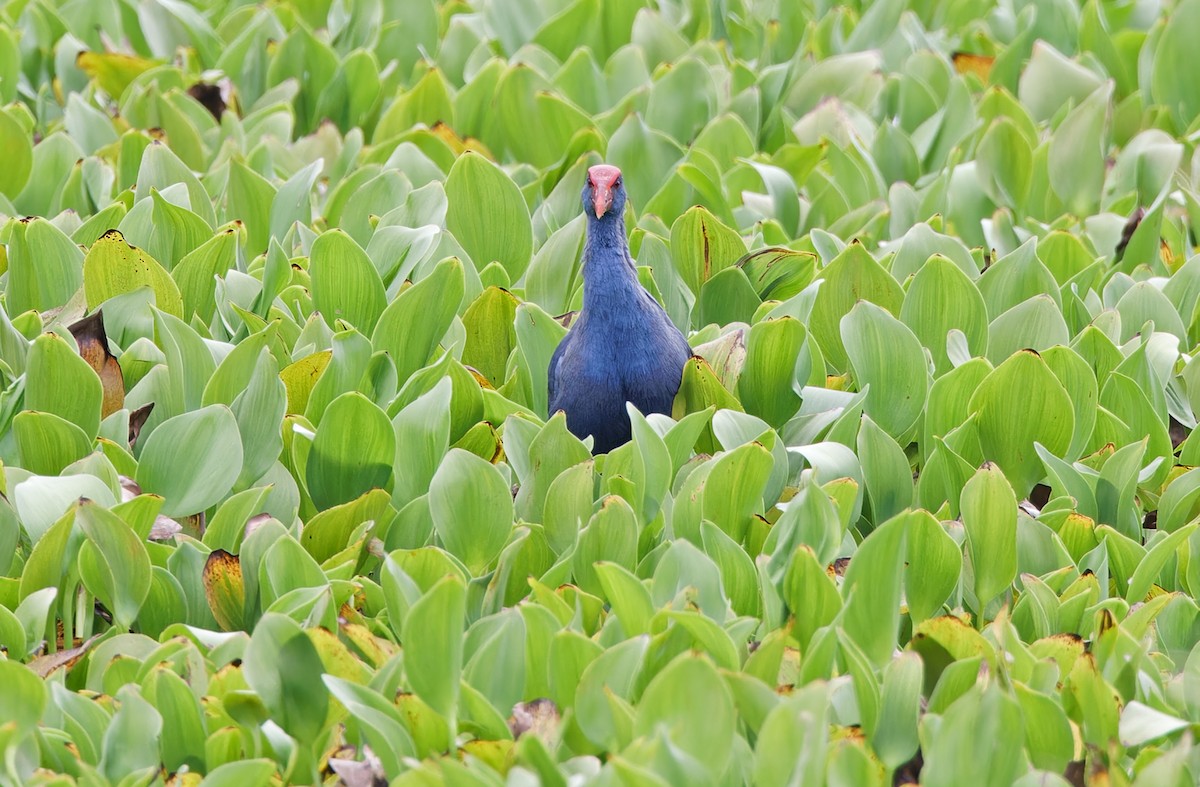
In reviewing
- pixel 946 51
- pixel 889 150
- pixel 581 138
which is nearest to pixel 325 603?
pixel 581 138

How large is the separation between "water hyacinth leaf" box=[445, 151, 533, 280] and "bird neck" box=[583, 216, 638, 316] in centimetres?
36

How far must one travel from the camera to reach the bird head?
3.51 meters

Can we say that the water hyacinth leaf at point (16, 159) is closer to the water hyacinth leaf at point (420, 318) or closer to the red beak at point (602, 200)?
the water hyacinth leaf at point (420, 318)

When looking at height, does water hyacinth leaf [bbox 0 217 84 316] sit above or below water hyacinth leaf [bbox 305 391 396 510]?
above

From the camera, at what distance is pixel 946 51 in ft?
18.1

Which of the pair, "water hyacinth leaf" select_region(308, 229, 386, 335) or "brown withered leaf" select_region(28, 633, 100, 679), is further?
"water hyacinth leaf" select_region(308, 229, 386, 335)

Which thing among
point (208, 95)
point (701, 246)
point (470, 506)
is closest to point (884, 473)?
point (470, 506)

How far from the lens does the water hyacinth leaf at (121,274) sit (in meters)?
3.44

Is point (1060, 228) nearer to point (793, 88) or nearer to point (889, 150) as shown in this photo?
point (889, 150)

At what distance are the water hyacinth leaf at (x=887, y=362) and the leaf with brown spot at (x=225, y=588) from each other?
1.35 m

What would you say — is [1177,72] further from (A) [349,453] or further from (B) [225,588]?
(B) [225,588]

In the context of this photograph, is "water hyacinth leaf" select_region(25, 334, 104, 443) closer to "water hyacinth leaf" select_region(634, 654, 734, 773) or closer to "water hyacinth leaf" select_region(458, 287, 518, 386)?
"water hyacinth leaf" select_region(458, 287, 518, 386)

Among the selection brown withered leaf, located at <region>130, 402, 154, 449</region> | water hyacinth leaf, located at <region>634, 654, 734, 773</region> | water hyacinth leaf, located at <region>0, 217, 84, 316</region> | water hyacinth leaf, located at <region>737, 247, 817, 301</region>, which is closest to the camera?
water hyacinth leaf, located at <region>634, 654, 734, 773</region>

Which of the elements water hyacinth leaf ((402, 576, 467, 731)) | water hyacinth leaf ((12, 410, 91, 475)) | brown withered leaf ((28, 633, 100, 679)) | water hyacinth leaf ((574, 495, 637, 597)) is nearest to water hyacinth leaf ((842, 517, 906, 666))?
water hyacinth leaf ((574, 495, 637, 597))
